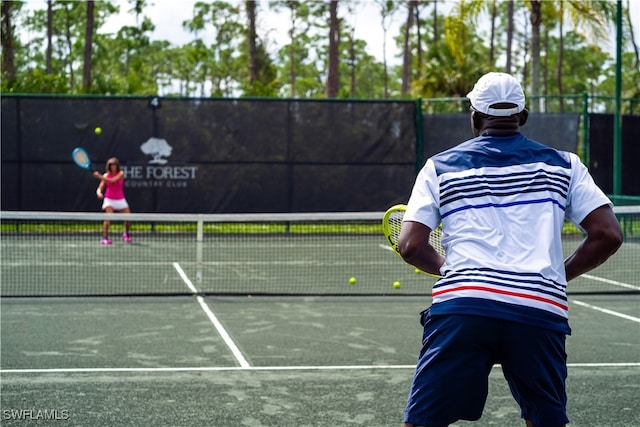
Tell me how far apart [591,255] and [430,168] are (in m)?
0.56

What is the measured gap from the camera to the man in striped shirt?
286 cm

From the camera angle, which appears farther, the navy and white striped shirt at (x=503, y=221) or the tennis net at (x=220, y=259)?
the tennis net at (x=220, y=259)

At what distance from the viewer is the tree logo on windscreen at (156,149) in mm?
17578

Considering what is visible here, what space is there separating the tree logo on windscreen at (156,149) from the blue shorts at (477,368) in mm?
15062

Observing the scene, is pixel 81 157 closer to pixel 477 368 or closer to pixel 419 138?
pixel 419 138

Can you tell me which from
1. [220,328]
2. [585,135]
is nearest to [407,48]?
[585,135]

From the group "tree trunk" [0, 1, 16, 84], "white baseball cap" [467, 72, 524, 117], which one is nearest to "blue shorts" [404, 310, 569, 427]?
"white baseball cap" [467, 72, 524, 117]

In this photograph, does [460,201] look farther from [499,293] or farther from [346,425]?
[346,425]

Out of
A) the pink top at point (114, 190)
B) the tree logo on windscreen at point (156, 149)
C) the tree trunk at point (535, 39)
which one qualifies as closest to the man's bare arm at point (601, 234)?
the pink top at point (114, 190)

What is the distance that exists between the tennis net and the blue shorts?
749 centimetres

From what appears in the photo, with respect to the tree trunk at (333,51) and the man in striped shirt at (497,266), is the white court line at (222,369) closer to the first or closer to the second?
the man in striped shirt at (497,266)

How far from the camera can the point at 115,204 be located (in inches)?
636

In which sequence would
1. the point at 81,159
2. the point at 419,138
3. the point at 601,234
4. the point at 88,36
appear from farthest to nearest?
1. the point at 88,36
2. the point at 419,138
3. the point at 81,159
4. the point at 601,234

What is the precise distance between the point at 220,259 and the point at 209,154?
4.22 meters
